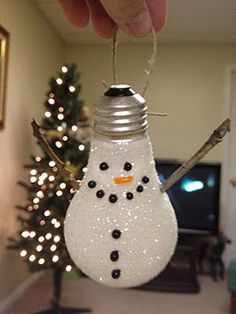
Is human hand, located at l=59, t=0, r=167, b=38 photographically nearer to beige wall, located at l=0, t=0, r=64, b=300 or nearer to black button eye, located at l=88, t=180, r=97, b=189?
black button eye, located at l=88, t=180, r=97, b=189

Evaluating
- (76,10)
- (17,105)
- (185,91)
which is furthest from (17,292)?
(76,10)

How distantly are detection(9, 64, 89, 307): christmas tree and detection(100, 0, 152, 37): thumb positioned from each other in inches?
65.9

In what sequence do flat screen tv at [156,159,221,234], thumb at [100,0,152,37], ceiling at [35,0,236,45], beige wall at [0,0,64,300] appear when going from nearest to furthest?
thumb at [100,0,152,37] → beige wall at [0,0,64,300] → ceiling at [35,0,236,45] → flat screen tv at [156,159,221,234]

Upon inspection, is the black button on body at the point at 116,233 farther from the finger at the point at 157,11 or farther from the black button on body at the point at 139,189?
the finger at the point at 157,11

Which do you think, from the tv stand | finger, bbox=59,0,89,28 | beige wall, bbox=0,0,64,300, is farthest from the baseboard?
finger, bbox=59,0,89,28

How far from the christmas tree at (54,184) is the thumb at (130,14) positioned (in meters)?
1.67

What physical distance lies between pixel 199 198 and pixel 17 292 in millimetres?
1249

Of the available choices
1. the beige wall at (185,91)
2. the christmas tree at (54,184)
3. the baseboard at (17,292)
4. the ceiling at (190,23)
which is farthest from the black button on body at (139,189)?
the beige wall at (185,91)

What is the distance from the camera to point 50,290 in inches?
99.2

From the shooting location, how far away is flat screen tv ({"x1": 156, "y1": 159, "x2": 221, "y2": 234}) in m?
2.81

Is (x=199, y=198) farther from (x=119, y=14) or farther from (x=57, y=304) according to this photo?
(x=119, y=14)

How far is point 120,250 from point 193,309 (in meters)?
2.23

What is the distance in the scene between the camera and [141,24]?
0.90 ft

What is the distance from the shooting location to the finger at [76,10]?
12.3 inches
